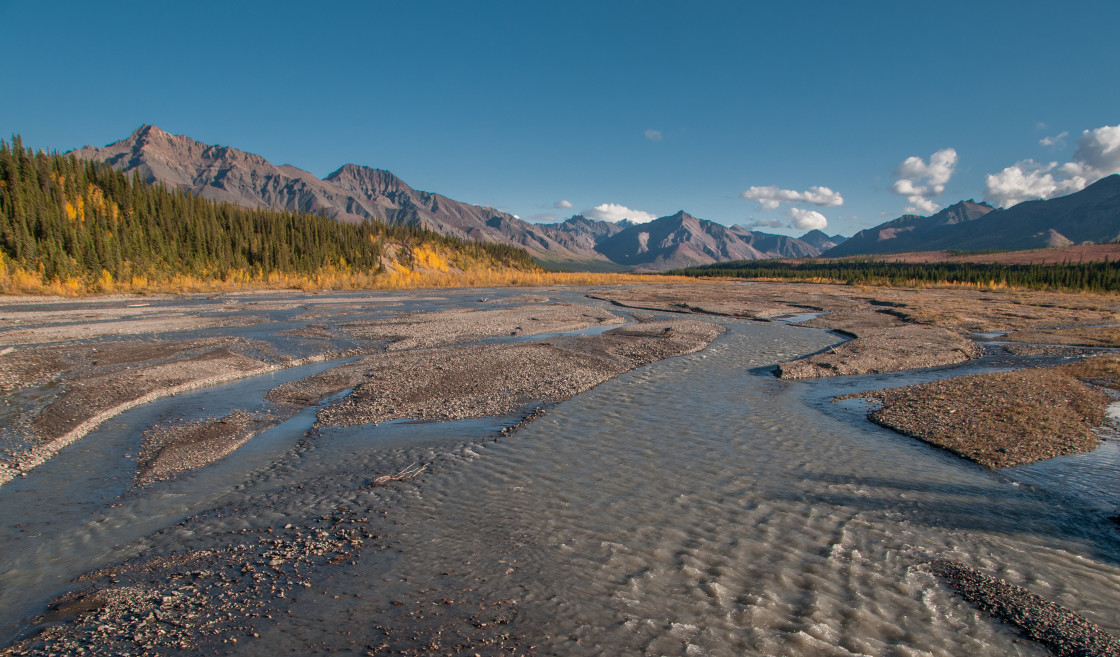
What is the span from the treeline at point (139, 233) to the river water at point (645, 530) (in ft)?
138

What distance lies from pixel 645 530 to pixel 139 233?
5601 centimetres

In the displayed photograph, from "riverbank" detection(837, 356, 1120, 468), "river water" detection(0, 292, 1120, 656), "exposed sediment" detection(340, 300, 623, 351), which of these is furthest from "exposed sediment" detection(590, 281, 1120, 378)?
"exposed sediment" detection(340, 300, 623, 351)

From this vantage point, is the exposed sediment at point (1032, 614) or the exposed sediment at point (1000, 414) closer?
the exposed sediment at point (1032, 614)

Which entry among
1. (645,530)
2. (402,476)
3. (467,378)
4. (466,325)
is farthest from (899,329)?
(402,476)

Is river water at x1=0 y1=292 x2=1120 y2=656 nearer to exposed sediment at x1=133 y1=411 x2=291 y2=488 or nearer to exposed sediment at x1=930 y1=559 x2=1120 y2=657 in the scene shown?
exposed sediment at x1=930 y1=559 x2=1120 y2=657

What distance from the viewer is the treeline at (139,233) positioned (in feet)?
122

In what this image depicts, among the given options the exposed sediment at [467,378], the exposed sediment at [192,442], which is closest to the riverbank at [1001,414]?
the exposed sediment at [467,378]

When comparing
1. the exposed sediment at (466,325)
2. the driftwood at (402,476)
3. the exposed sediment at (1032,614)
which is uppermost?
the exposed sediment at (466,325)

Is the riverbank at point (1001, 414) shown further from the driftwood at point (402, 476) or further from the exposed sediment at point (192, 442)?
the exposed sediment at point (192, 442)

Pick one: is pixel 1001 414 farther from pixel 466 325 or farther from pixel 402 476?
pixel 466 325

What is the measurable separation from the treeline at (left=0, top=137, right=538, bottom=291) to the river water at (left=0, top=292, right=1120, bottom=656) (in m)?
42.0

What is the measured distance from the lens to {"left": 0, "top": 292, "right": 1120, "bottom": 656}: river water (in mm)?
3920

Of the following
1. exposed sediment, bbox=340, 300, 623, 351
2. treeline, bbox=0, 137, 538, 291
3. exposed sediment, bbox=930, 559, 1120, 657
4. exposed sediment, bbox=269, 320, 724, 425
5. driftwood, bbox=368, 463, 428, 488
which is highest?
treeline, bbox=0, 137, 538, 291

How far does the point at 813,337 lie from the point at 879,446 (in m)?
13.8
